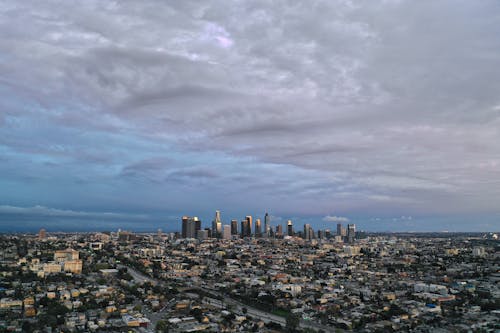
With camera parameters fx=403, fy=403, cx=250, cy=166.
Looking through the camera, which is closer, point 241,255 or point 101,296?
point 101,296

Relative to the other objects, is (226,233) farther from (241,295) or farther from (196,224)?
(241,295)

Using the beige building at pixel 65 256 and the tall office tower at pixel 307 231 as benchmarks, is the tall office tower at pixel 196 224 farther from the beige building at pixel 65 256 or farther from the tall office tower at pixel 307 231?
the beige building at pixel 65 256

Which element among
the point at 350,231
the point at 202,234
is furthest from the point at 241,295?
the point at 350,231

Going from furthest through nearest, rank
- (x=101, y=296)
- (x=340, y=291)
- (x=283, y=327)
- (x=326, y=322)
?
(x=340, y=291)
(x=101, y=296)
(x=326, y=322)
(x=283, y=327)

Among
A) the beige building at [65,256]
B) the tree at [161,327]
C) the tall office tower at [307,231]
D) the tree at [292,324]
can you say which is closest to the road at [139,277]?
the beige building at [65,256]

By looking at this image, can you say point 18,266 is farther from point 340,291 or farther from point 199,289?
point 340,291

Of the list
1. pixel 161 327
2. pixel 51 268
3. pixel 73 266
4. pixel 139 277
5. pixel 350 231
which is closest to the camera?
pixel 161 327

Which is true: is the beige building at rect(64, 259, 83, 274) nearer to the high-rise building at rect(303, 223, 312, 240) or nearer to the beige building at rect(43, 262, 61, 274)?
the beige building at rect(43, 262, 61, 274)

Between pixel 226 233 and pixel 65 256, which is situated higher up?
pixel 65 256

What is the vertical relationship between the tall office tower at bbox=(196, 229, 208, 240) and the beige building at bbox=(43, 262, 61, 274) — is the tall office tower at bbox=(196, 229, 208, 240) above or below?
below

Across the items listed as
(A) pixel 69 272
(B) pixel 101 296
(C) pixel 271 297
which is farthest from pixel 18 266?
(C) pixel 271 297

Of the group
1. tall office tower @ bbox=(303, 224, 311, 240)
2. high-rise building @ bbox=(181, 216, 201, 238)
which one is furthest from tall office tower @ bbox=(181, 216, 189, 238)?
tall office tower @ bbox=(303, 224, 311, 240)
